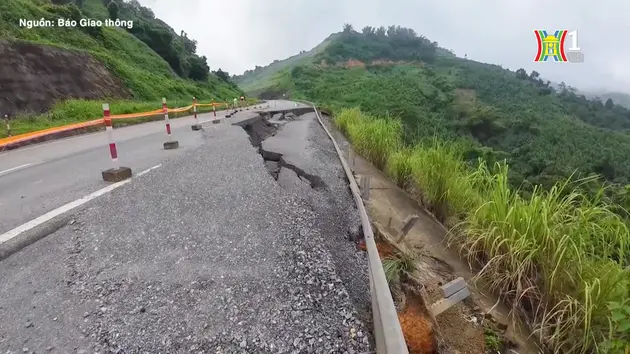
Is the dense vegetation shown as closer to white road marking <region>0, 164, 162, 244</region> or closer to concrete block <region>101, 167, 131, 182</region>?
white road marking <region>0, 164, 162, 244</region>

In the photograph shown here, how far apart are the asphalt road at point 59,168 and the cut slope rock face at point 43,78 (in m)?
7.36

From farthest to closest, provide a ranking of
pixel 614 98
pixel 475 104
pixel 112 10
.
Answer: pixel 614 98
pixel 475 104
pixel 112 10

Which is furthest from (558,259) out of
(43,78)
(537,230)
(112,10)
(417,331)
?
(112,10)

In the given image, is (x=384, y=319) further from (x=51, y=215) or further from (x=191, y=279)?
(x=51, y=215)

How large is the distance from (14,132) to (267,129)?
7.80 m

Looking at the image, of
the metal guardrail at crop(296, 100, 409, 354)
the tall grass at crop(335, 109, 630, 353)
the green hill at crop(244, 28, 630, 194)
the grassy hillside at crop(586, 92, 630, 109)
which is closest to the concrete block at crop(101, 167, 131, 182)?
the metal guardrail at crop(296, 100, 409, 354)

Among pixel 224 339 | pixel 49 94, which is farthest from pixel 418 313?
pixel 49 94

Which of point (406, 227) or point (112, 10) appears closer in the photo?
point (406, 227)

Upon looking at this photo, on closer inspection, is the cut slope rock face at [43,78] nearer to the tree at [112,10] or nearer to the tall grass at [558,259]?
the tall grass at [558,259]

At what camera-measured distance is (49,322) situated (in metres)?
2.28

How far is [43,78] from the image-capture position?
687 inches

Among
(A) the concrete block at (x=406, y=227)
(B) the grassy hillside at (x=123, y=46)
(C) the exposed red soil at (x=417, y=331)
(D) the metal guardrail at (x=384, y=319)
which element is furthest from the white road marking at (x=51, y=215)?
(B) the grassy hillside at (x=123, y=46)

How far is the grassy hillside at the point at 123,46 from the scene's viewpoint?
20417 mm

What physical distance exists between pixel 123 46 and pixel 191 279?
35177 millimetres
